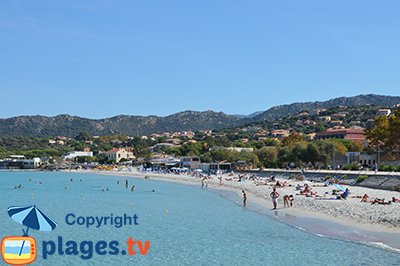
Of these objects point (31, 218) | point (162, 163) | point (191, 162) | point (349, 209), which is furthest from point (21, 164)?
point (31, 218)

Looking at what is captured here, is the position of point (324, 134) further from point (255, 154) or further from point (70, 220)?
point (70, 220)

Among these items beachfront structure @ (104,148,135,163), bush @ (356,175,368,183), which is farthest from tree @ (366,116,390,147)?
beachfront structure @ (104,148,135,163)

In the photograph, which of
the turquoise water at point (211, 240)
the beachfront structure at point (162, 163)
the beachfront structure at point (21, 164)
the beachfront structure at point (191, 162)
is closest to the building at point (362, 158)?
the beachfront structure at point (191, 162)

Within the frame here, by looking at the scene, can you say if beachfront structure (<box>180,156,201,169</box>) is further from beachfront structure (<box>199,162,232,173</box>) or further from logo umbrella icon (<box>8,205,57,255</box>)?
logo umbrella icon (<box>8,205,57,255</box>)

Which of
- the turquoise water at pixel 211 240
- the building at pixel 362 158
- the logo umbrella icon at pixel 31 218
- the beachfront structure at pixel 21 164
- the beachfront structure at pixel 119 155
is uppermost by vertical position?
the beachfront structure at pixel 119 155

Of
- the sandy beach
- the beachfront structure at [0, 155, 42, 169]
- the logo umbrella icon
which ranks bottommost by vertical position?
the sandy beach

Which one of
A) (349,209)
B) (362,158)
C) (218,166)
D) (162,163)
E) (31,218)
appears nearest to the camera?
(31,218)

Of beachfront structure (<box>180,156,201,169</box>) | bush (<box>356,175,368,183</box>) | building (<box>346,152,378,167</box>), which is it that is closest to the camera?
bush (<box>356,175,368,183</box>)

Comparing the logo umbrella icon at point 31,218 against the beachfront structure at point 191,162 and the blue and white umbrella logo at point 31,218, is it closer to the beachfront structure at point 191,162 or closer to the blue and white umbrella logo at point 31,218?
the blue and white umbrella logo at point 31,218

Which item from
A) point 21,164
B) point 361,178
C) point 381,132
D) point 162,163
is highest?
point 381,132

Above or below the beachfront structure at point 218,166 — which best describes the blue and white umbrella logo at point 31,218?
below

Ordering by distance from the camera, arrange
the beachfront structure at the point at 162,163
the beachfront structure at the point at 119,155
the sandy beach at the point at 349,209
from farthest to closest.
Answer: the beachfront structure at the point at 119,155 → the beachfront structure at the point at 162,163 → the sandy beach at the point at 349,209

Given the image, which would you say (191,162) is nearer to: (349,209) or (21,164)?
(21,164)

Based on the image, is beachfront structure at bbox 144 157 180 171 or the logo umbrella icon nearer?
the logo umbrella icon
